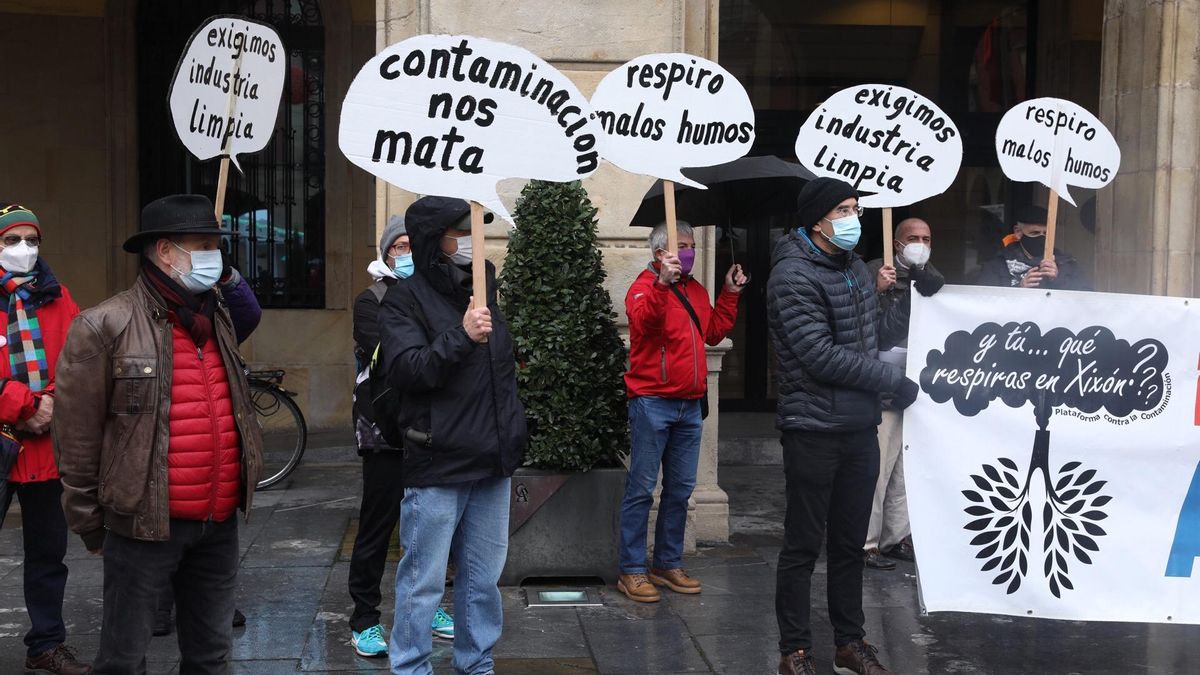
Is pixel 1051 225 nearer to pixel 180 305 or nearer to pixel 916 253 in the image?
pixel 916 253

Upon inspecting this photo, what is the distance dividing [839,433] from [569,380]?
1844 mm

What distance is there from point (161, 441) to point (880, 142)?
12.4 feet

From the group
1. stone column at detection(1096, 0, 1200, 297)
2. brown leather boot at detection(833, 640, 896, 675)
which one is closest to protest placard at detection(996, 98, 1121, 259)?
stone column at detection(1096, 0, 1200, 297)

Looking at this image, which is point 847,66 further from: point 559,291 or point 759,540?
point 559,291

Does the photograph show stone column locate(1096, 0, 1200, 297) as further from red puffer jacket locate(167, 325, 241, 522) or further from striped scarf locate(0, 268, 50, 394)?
striped scarf locate(0, 268, 50, 394)

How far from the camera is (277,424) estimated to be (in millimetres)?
10672

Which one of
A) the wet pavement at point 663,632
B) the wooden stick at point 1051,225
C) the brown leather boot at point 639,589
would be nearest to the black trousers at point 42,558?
the wet pavement at point 663,632

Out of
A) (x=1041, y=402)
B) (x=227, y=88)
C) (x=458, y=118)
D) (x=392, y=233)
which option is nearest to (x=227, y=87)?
(x=227, y=88)

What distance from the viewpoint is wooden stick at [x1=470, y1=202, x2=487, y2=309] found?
4.66 meters

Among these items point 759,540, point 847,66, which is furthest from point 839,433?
point 847,66

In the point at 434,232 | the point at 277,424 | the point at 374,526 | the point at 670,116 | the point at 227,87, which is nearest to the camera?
the point at 434,232

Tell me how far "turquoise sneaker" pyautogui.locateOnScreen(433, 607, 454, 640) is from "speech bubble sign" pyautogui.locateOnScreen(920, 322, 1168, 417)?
2477 millimetres

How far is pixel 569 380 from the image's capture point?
6781 mm

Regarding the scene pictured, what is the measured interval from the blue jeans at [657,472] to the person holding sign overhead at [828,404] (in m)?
1.24
